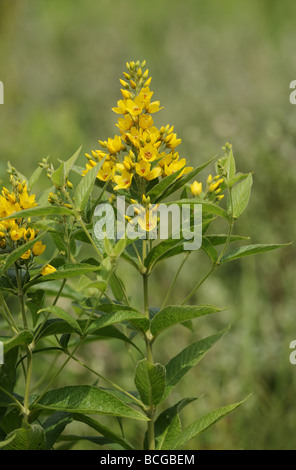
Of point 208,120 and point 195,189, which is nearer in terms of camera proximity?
point 195,189

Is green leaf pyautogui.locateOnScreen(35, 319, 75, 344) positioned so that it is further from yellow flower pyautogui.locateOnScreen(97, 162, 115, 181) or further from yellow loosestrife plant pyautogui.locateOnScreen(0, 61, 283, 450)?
yellow flower pyautogui.locateOnScreen(97, 162, 115, 181)

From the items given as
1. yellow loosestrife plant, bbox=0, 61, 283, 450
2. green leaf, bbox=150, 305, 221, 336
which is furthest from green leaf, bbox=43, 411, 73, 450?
green leaf, bbox=150, 305, 221, 336

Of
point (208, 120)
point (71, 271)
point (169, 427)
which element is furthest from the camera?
point (208, 120)

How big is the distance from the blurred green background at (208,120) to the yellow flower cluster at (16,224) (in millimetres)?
136

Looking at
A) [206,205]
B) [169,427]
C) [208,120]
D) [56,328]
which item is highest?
[208,120]

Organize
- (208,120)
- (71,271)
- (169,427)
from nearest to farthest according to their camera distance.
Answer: (71,271)
(169,427)
(208,120)

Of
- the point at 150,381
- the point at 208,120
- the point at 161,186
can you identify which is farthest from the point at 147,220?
the point at 208,120

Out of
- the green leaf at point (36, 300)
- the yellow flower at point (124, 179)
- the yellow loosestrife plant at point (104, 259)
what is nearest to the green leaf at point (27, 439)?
the yellow loosestrife plant at point (104, 259)

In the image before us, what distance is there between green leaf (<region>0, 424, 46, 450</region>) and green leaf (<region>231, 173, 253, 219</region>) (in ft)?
0.80

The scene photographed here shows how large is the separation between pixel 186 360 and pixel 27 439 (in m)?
0.17

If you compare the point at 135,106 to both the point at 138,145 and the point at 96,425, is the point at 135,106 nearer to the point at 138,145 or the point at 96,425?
the point at 138,145

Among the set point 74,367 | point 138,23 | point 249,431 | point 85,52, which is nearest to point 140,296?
point 74,367

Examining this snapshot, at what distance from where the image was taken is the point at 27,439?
0.43 metres
